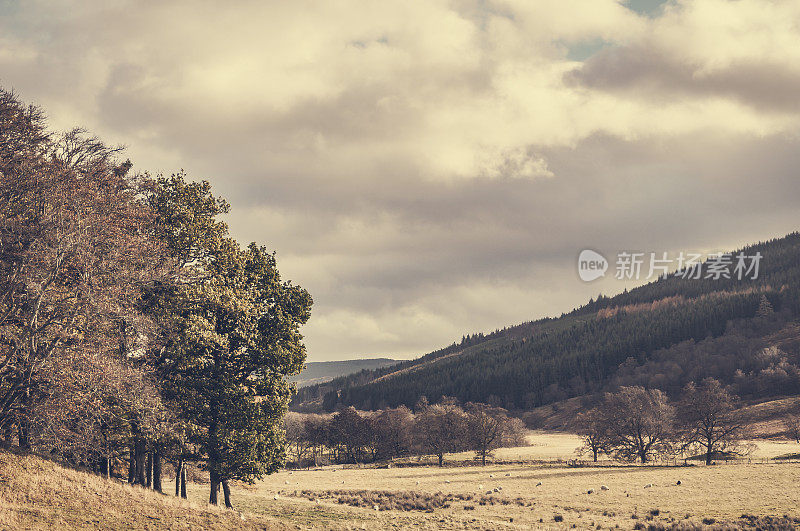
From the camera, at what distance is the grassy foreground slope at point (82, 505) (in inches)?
893

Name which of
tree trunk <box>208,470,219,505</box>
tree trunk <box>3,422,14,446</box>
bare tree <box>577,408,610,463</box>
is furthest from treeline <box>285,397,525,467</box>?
tree trunk <box>3,422,14,446</box>

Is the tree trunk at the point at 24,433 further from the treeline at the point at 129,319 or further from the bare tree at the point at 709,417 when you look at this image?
the bare tree at the point at 709,417

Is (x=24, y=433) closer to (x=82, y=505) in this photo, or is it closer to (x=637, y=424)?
(x=82, y=505)

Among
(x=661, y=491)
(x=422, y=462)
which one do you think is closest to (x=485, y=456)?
(x=422, y=462)

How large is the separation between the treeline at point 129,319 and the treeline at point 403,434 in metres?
86.1

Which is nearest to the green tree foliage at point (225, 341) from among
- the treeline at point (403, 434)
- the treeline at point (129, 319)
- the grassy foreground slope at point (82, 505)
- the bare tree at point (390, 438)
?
the treeline at point (129, 319)

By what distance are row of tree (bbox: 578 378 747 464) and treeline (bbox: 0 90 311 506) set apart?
248ft

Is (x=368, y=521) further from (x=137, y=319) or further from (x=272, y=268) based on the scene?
(x=137, y=319)

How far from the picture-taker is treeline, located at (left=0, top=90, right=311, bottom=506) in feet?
86.0

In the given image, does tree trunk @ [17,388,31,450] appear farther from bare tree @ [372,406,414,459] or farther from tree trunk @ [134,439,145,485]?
bare tree @ [372,406,414,459]

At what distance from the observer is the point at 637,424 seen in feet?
322

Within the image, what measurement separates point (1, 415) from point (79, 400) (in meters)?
3.54

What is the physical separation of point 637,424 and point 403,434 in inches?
2304

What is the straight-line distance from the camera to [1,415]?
88.0 ft
